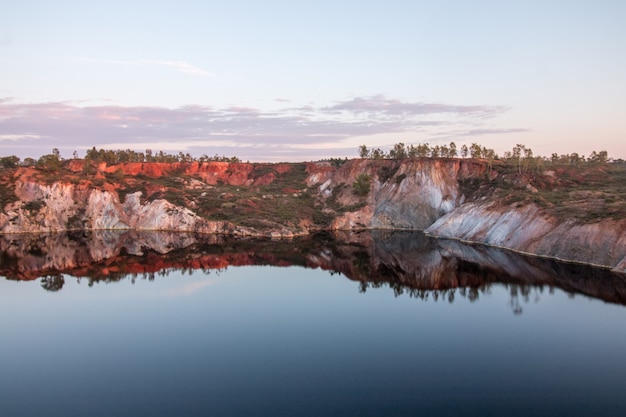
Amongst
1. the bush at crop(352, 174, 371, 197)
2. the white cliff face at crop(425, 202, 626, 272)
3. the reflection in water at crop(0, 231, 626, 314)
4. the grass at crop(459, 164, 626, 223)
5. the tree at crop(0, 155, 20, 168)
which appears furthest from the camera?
the tree at crop(0, 155, 20, 168)

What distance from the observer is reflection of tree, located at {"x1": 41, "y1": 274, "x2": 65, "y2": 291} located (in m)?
48.2

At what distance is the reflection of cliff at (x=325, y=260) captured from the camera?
1917 inches

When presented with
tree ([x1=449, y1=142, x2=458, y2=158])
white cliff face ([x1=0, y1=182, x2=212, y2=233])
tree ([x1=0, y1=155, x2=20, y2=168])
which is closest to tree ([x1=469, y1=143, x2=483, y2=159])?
tree ([x1=449, y1=142, x2=458, y2=158])

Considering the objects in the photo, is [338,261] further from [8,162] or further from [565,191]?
[8,162]

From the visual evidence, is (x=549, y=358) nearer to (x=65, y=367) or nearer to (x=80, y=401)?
(x=80, y=401)

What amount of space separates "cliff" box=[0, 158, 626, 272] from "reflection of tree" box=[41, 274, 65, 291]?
38.4 meters

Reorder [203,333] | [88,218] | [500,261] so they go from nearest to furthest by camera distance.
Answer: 1. [203,333]
2. [500,261]
3. [88,218]

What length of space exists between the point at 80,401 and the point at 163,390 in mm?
4030

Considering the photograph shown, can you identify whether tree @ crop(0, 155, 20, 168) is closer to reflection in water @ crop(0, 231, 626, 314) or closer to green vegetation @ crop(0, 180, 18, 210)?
green vegetation @ crop(0, 180, 18, 210)

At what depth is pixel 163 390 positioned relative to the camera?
935 inches

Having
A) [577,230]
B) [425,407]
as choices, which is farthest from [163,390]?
[577,230]

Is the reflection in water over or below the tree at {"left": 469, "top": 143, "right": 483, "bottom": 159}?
below

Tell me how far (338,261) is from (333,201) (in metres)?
46.7

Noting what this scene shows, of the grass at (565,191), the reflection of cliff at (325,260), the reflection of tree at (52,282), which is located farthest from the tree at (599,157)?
the reflection of tree at (52,282)
